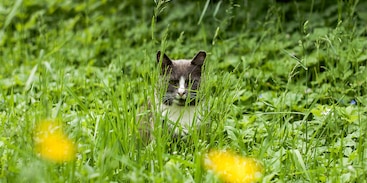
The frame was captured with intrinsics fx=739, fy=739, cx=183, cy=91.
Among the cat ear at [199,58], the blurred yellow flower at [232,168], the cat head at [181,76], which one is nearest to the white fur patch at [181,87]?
the cat head at [181,76]

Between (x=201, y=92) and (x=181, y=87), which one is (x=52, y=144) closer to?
(x=201, y=92)

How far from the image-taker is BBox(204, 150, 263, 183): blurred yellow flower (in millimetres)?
2713

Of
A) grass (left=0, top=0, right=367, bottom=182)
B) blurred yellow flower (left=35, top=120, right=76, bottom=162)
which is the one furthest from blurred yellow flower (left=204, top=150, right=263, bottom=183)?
blurred yellow flower (left=35, top=120, right=76, bottom=162)

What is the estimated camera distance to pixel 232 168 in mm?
2750

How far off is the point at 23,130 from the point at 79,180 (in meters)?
0.28

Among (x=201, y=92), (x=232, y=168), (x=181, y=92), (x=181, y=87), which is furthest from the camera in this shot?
(x=181, y=87)

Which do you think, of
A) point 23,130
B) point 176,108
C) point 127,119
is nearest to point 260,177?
point 127,119

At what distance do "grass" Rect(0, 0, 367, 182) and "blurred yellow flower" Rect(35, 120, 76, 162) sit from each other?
0.04 meters

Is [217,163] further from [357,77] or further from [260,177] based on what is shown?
[357,77]

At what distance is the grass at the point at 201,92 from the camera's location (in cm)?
283

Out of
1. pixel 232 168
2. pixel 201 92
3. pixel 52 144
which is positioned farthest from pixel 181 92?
pixel 52 144

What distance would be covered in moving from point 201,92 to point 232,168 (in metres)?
A: 0.60

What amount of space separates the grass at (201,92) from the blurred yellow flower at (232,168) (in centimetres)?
4

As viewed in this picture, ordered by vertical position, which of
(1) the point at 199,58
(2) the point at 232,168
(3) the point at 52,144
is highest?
(1) the point at 199,58
